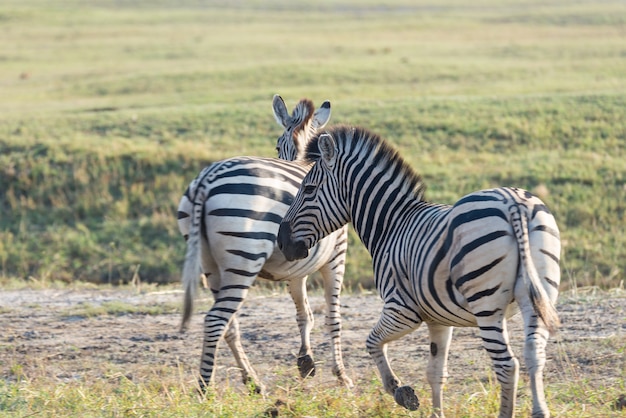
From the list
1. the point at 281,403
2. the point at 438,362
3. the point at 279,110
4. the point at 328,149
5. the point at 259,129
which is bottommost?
the point at 281,403

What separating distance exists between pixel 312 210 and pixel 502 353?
79.3 inches

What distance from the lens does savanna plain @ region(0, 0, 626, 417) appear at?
7043 millimetres

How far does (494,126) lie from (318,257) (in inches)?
477

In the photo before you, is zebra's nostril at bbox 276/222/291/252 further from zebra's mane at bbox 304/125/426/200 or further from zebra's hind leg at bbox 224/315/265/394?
zebra's hind leg at bbox 224/315/265/394

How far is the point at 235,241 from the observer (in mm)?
7055

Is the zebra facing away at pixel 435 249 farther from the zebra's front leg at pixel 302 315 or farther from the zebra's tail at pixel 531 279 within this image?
the zebra's front leg at pixel 302 315

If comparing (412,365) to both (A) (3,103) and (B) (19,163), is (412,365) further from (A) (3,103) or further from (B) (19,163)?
(A) (3,103)

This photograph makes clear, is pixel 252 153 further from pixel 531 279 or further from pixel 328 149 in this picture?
pixel 531 279

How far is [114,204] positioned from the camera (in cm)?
1572

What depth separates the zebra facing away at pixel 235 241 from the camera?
705 cm

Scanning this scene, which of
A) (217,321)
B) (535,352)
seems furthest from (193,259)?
(535,352)

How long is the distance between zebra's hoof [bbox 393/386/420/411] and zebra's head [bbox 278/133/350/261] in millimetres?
1491

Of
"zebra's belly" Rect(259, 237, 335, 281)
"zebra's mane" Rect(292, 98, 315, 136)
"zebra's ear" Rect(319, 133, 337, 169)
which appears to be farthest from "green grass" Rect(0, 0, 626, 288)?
"zebra's ear" Rect(319, 133, 337, 169)

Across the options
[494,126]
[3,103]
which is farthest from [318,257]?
[3,103]
